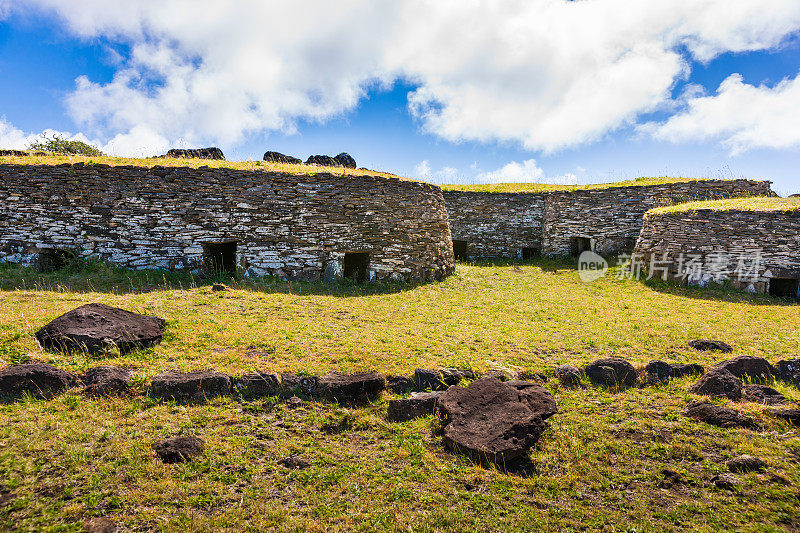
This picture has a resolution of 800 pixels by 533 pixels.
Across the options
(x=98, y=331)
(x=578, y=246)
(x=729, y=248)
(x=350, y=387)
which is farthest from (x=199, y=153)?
(x=729, y=248)

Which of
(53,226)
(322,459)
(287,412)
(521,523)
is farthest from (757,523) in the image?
(53,226)

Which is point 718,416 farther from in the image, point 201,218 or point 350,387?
point 201,218

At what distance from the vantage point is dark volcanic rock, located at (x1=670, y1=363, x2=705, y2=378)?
280 inches

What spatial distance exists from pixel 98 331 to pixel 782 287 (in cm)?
2059

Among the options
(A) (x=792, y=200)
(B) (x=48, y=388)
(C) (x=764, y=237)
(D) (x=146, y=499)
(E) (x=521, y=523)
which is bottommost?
(E) (x=521, y=523)

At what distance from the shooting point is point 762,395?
613cm

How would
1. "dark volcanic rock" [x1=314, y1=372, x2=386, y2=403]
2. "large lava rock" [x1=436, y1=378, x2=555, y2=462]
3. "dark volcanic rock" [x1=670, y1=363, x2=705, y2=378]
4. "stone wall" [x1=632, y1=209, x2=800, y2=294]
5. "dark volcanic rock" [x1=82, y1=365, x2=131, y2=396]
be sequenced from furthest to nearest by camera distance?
"stone wall" [x1=632, y1=209, x2=800, y2=294] → "dark volcanic rock" [x1=670, y1=363, x2=705, y2=378] → "dark volcanic rock" [x1=314, y1=372, x2=386, y2=403] → "dark volcanic rock" [x1=82, y1=365, x2=131, y2=396] → "large lava rock" [x1=436, y1=378, x2=555, y2=462]

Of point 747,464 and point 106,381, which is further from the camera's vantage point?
point 106,381

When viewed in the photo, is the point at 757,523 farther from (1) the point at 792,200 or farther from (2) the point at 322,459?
(1) the point at 792,200

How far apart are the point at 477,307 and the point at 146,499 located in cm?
932

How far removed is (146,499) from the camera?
402 centimetres

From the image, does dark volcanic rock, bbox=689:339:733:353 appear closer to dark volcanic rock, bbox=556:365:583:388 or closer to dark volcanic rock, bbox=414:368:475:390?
dark volcanic rock, bbox=556:365:583:388

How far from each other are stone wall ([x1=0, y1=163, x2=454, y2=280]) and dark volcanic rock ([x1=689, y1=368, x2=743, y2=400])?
9.00 m

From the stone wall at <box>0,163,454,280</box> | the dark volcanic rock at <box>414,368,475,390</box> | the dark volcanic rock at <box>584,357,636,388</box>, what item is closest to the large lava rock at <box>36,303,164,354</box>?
the dark volcanic rock at <box>414,368,475,390</box>
